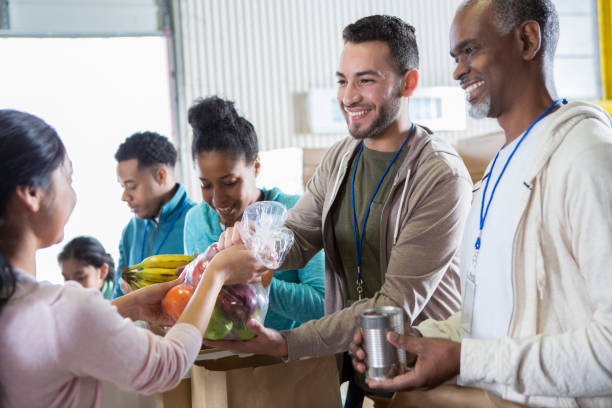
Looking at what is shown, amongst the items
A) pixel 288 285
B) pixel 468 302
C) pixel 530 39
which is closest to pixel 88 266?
pixel 288 285

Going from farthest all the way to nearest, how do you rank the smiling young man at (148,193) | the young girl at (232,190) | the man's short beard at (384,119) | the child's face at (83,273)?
the child's face at (83,273) < the smiling young man at (148,193) < the young girl at (232,190) < the man's short beard at (384,119)

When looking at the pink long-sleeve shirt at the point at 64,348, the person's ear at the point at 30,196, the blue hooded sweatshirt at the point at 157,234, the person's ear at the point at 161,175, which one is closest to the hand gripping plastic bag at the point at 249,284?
the pink long-sleeve shirt at the point at 64,348

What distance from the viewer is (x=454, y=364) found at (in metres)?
1.11

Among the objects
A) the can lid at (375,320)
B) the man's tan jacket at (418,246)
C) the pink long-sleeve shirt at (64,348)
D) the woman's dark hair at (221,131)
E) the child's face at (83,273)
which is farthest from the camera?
the child's face at (83,273)

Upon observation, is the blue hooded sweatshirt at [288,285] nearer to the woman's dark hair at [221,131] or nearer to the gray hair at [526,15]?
the woman's dark hair at [221,131]

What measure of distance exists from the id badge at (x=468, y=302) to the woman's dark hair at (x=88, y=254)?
2853 millimetres

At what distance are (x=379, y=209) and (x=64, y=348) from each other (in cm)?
96

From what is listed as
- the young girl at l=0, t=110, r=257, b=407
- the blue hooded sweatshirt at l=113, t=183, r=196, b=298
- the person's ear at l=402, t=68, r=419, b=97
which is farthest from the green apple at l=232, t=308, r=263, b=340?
the blue hooded sweatshirt at l=113, t=183, r=196, b=298

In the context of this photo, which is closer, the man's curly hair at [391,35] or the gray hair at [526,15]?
the gray hair at [526,15]

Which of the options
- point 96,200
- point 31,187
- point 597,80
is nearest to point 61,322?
point 31,187

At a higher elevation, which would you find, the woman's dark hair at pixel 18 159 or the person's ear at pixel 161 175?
the woman's dark hair at pixel 18 159

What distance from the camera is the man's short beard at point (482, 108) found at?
124 centimetres

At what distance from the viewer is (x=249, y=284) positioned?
52.9 inches

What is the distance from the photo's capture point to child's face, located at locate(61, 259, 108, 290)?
3525 millimetres
